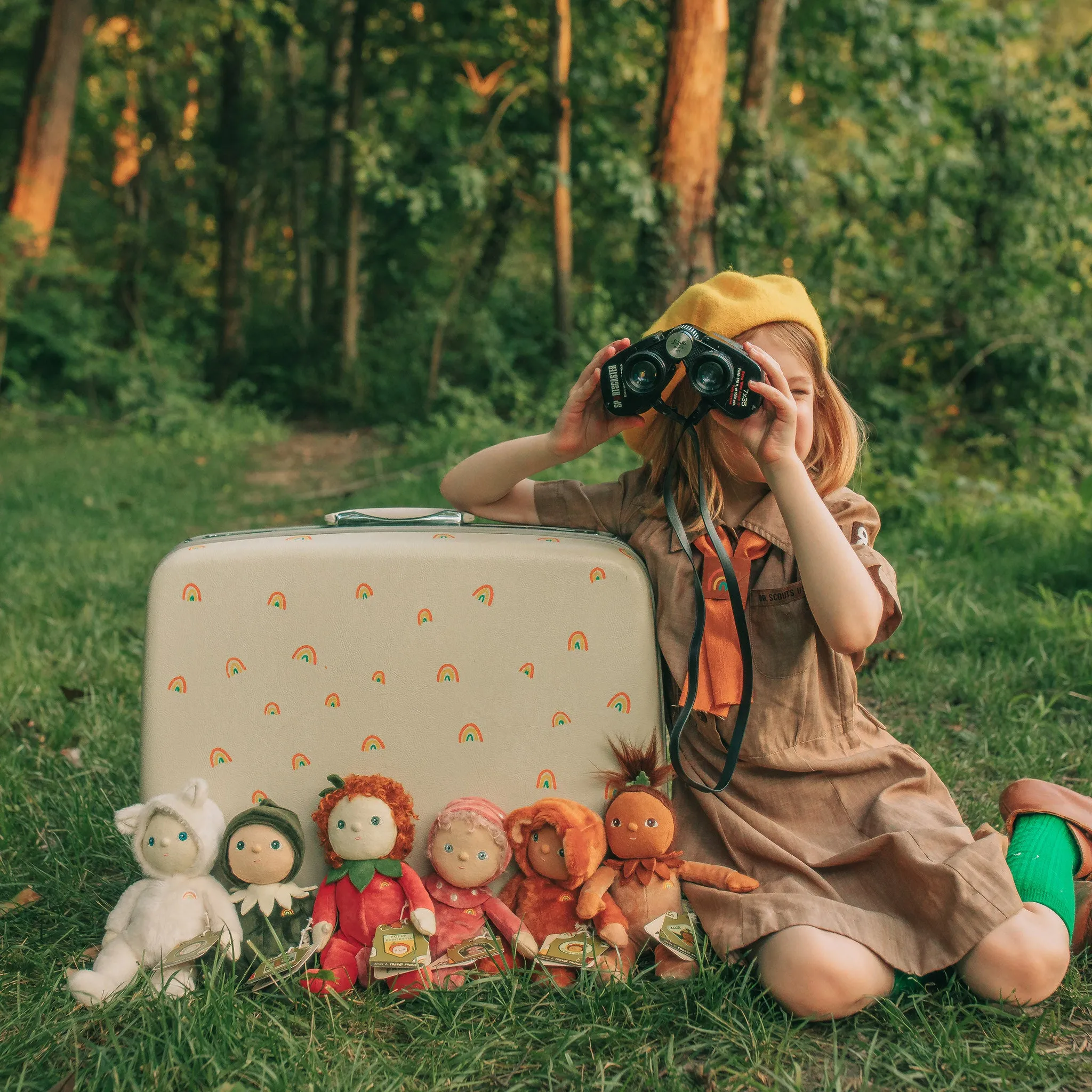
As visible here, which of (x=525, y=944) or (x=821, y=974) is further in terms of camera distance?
(x=525, y=944)

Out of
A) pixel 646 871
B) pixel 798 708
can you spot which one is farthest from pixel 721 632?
pixel 646 871

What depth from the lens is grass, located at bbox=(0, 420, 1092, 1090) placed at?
1563mm

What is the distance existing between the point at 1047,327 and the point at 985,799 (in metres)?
5.80

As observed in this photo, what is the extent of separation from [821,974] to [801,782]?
0.37 meters

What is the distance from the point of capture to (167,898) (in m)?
1.76

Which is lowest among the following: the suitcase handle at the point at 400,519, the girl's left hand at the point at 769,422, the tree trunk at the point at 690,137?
the suitcase handle at the point at 400,519

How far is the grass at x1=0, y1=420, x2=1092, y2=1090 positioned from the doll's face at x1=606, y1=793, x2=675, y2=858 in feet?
0.72

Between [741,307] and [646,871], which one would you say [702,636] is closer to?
[646,871]

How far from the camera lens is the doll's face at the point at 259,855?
5.87ft

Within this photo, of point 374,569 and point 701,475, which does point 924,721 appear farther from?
point 374,569

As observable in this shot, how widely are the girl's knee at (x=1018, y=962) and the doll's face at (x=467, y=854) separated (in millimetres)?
810

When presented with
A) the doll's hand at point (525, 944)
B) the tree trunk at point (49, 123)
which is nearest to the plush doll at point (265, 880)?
the doll's hand at point (525, 944)

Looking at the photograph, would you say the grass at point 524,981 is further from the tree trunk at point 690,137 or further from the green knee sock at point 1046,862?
the tree trunk at point 690,137

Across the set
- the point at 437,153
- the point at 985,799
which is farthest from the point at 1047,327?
the point at 985,799
